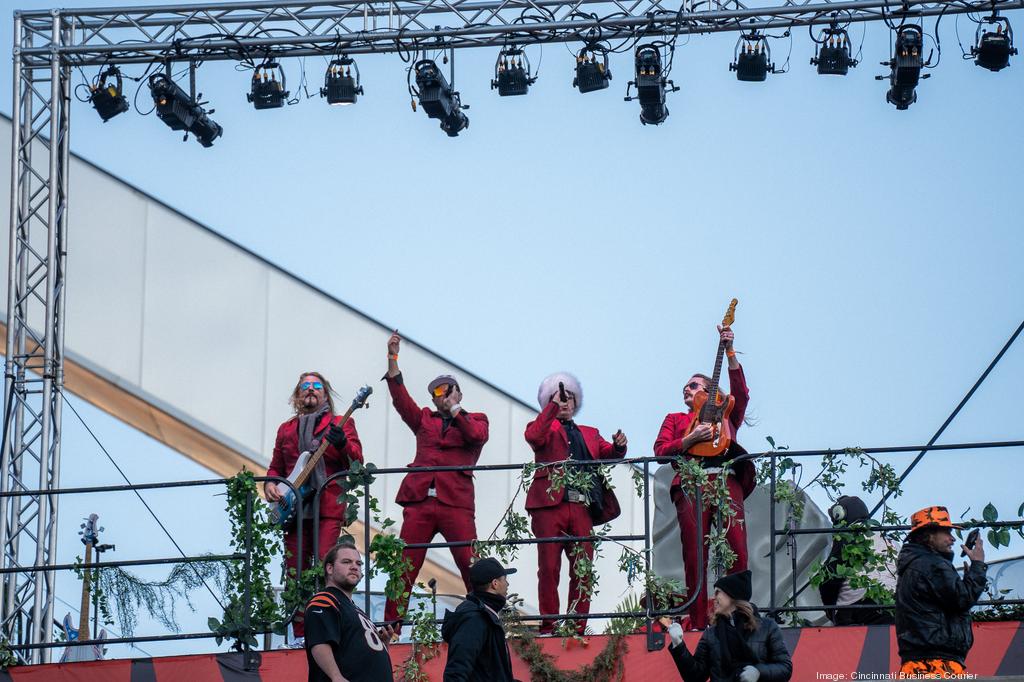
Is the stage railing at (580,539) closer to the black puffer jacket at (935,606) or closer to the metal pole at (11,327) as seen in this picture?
the black puffer jacket at (935,606)

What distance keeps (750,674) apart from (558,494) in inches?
87.3

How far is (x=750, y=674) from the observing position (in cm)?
688

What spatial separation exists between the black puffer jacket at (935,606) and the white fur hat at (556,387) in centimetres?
267

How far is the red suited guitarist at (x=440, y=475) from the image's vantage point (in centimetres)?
909

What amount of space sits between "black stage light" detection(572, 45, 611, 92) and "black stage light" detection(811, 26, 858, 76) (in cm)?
143

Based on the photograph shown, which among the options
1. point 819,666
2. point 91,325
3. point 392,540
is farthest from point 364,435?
point 819,666

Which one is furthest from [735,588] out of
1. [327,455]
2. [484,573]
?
[327,455]

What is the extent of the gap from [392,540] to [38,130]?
4931 millimetres

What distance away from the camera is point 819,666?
27.7 feet

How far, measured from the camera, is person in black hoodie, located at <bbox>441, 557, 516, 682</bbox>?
6.65 metres

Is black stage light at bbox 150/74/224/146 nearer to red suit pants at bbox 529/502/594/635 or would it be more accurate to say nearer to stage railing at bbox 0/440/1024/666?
stage railing at bbox 0/440/1024/666

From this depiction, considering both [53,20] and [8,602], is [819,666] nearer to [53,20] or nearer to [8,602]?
[8,602]

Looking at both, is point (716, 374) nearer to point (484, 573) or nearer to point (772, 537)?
point (772, 537)

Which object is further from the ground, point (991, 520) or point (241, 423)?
point (241, 423)
